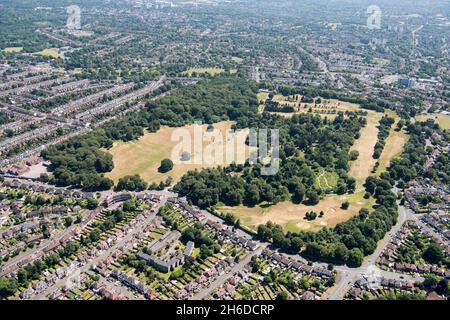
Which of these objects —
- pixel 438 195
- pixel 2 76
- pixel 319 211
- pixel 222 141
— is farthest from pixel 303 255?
pixel 2 76

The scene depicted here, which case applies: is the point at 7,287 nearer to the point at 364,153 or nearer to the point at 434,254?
the point at 434,254

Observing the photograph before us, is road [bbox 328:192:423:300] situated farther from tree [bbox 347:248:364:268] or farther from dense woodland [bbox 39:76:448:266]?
dense woodland [bbox 39:76:448:266]

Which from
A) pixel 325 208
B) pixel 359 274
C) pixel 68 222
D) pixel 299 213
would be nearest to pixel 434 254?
pixel 359 274

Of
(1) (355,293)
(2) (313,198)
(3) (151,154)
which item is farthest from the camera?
(3) (151,154)

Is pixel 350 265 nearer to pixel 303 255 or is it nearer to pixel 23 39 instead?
pixel 303 255

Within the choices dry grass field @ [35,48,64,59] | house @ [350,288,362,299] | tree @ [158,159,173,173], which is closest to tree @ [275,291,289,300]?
house @ [350,288,362,299]

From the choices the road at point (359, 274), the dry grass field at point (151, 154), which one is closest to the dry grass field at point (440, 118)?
the dry grass field at point (151, 154)
